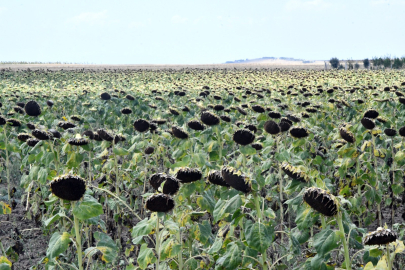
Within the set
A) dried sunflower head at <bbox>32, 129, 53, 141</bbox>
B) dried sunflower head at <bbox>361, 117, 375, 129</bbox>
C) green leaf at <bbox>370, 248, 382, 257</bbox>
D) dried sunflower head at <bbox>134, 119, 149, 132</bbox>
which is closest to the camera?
green leaf at <bbox>370, 248, 382, 257</bbox>

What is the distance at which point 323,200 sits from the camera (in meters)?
2.33

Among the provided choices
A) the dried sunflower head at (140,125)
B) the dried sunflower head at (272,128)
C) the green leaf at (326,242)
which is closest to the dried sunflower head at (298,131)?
the dried sunflower head at (272,128)

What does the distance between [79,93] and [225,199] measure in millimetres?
12103

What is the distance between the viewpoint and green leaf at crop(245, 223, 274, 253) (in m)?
2.62

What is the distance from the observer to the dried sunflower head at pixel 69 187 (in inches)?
102

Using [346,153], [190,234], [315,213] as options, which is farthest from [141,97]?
[315,213]

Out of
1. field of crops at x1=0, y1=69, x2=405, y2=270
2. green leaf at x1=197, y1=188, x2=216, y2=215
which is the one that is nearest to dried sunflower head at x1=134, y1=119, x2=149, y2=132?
field of crops at x1=0, y1=69, x2=405, y2=270

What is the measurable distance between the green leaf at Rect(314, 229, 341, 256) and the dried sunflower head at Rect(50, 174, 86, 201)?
1460 millimetres

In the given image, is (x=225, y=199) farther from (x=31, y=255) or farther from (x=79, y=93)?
(x=79, y=93)

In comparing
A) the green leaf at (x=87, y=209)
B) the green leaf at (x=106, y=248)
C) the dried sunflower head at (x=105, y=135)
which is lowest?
the green leaf at (x=106, y=248)

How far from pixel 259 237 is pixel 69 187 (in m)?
1.23

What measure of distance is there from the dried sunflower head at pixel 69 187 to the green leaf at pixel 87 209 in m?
0.06

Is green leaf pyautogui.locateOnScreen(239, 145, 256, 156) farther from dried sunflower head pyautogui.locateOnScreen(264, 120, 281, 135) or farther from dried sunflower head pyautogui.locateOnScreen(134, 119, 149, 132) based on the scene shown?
dried sunflower head pyautogui.locateOnScreen(134, 119, 149, 132)

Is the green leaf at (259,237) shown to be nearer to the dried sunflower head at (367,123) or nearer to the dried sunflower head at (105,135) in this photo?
the dried sunflower head at (105,135)
